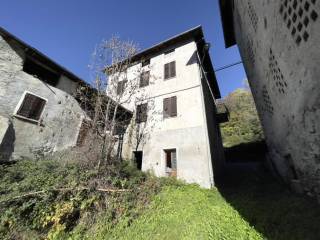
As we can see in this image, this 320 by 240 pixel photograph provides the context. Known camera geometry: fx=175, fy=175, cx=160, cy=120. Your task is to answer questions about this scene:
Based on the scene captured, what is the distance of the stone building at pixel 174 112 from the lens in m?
9.65

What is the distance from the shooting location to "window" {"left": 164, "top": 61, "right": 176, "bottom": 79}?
12462 millimetres

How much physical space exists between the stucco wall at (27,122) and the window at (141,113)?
12.9 ft

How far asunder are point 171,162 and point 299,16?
8.36 metres

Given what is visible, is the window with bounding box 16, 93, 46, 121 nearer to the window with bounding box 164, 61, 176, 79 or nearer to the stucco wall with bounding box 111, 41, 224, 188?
the stucco wall with bounding box 111, 41, 224, 188

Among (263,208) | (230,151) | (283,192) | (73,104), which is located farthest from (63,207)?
(230,151)

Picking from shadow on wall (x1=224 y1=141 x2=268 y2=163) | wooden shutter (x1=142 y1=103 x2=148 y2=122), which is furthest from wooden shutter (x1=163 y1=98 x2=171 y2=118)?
shadow on wall (x1=224 y1=141 x2=268 y2=163)

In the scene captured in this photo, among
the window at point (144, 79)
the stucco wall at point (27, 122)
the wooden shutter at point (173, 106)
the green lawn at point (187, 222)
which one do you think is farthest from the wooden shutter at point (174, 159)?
the stucco wall at point (27, 122)

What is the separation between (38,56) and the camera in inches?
366

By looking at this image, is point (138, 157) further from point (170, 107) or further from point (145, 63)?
point (145, 63)

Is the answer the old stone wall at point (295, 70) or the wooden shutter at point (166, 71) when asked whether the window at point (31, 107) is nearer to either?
the wooden shutter at point (166, 71)

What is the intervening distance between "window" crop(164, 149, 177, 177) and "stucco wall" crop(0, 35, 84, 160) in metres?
5.59

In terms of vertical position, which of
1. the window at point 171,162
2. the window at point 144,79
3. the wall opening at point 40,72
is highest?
the window at point 144,79

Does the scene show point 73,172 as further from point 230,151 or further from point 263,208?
point 230,151

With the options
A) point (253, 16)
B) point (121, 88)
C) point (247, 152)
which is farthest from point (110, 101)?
point (247, 152)
